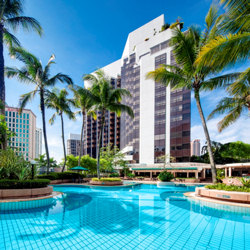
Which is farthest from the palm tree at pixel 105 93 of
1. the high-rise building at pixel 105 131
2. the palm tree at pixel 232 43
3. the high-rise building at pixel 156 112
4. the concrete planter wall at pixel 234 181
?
the high-rise building at pixel 105 131

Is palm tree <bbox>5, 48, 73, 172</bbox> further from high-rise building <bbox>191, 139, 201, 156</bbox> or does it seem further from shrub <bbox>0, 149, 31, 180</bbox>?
high-rise building <bbox>191, 139, 201, 156</bbox>

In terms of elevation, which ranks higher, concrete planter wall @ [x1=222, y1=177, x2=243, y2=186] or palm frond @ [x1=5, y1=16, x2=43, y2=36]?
palm frond @ [x1=5, y1=16, x2=43, y2=36]

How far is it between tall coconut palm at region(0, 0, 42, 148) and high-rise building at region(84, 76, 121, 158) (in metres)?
59.8

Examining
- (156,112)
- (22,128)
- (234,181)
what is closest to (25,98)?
(234,181)

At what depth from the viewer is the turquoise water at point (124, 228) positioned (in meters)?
5.43

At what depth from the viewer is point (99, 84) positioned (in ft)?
69.5

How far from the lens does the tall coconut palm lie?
13.8 meters

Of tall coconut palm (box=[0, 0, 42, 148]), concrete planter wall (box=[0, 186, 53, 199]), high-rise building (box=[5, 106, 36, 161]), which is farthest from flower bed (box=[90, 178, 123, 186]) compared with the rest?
high-rise building (box=[5, 106, 36, 161])

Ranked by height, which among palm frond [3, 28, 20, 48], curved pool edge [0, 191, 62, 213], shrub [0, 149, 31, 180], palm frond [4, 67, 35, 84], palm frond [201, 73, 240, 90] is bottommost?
curved pool edge [0, 191, 62, 213]

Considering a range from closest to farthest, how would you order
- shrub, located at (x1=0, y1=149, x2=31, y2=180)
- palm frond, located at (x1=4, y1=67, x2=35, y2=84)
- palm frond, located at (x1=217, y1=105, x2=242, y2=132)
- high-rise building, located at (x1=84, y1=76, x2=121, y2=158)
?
1. shrub, located at (x1=0, y1=149, x2=31, y2=180)
2. palm frond, located at (x1=217, y1=105, x2=242, y2=132)
3. palm frond, located at (x1=4, y1=67, x2=35, y2=84)
4. high-rise building, located at (x1=84, y1=76, x2=121, y2=158)

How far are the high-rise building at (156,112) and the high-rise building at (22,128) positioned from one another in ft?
262

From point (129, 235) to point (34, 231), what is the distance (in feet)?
10.5

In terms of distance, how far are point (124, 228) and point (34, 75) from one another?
18.7 meters

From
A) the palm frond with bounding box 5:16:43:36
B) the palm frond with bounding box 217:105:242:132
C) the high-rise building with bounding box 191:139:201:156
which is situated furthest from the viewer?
the high-rise building with bounding box 191:139:201:156
